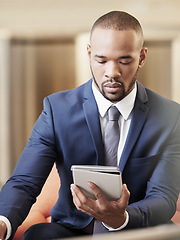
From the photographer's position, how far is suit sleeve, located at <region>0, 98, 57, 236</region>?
3.34 feet

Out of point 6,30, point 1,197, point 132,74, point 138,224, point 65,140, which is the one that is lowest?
point 138,224

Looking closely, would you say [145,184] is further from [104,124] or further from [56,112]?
[56,112]

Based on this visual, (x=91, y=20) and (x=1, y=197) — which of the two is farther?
(x=91, y=20)

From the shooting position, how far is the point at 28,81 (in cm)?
331

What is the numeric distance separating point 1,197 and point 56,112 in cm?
35

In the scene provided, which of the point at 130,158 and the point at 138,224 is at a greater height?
the point at 130,158

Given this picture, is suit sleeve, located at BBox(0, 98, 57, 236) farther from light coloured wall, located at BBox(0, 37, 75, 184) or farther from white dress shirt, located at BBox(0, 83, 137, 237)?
light coloured wall, located at BBox(0, 37, 75, 184)

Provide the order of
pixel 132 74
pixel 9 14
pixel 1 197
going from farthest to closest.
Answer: pixel 9 14 → pixel 132 74 → pixel 1 197

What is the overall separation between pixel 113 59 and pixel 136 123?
0.24m

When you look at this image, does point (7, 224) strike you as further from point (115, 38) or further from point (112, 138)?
point (115, 38)

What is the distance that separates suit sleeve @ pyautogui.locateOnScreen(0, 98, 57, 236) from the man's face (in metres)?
0.23

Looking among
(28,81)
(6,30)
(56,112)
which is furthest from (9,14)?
(56,112)

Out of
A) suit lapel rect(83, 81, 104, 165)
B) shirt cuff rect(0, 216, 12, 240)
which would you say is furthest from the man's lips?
shirt cuff rect(0, 216, 12, 240)

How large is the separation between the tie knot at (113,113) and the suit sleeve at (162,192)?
0.20 m
